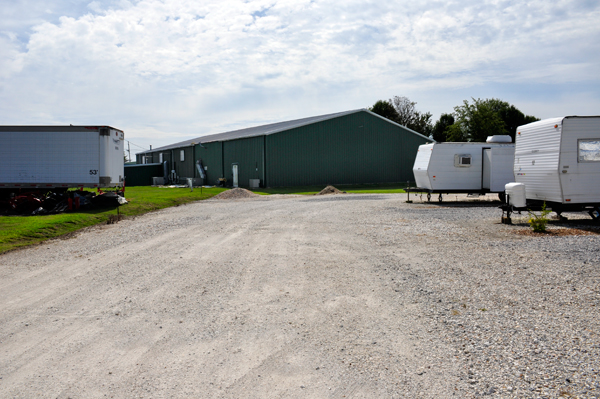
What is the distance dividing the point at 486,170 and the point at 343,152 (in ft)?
59.2

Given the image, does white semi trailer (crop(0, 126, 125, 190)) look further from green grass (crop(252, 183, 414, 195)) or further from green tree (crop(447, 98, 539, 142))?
green tree (crop(447, 98, 539, 142))

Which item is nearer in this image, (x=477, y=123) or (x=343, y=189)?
(x=343, y=189)

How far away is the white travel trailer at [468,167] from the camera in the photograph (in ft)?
72.2

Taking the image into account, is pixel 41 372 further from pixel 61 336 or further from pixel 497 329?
pixel 497 329

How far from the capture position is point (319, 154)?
3809 cm

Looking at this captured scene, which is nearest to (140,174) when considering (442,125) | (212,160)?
(212,160)

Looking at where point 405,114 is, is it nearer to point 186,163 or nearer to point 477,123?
point 477,123

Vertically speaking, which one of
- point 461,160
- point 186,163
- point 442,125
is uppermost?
point 442,125

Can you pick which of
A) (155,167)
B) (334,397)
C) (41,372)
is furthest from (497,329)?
(155,167)

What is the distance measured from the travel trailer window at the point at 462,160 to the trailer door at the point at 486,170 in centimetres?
89

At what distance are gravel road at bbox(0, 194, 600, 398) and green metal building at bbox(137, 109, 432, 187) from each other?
86.2ft

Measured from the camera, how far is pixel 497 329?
196 inches

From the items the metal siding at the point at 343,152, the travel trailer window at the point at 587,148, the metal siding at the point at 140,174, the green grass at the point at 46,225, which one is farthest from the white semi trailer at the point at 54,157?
the metal siding at the point at 140,174

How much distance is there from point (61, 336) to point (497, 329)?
5.04 metres
